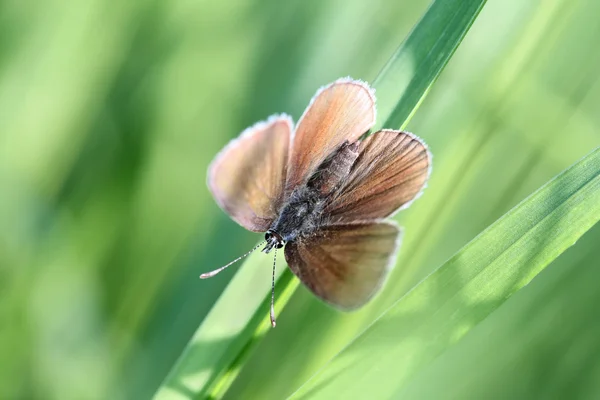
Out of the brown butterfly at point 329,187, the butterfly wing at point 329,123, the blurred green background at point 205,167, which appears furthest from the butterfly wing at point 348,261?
the butterfly wing at point 329,123

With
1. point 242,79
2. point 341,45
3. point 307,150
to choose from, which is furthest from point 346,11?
point 307,150

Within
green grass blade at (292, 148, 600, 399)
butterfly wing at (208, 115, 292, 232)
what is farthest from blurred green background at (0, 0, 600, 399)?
green grass blade at (292, 148, 600, 399)

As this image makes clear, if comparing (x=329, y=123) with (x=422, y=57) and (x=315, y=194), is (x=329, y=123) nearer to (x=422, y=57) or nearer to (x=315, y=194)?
(x=315, y=194)

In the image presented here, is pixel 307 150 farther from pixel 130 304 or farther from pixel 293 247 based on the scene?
pixel 130 304

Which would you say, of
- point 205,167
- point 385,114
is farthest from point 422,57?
point 205,167

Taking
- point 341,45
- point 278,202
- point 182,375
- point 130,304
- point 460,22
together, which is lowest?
point 130,304

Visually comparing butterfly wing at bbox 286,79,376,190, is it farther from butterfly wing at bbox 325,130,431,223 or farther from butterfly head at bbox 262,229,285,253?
butterfly head at bbox 262,229,285,253
